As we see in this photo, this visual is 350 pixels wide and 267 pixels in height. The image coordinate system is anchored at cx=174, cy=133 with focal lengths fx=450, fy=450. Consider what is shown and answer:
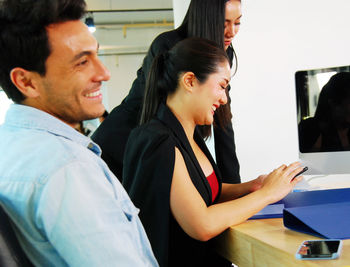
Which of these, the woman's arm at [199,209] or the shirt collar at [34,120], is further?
the woman's arm at [199,209]

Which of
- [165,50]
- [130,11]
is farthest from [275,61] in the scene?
[130,11]

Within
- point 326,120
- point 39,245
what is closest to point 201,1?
point 326,120

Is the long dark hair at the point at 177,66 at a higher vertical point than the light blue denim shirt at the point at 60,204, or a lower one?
higher

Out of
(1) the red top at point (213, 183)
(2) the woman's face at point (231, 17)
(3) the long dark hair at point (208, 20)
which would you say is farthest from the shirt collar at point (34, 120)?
(2) the woman's face at point (231, 17)

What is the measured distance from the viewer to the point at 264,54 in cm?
328

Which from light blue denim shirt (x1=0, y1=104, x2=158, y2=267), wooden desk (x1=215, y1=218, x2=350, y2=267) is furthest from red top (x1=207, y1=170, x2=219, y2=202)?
light blue denim shirt (x1=0, y1=104, x2=158, y2=267)

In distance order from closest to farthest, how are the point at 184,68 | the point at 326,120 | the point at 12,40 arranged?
the point at 12,40 → the point at 184,68 → the point at 326,120

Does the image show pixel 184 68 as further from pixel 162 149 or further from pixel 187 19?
pixel 187 19

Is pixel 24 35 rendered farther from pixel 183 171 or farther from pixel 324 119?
pixel 324 119

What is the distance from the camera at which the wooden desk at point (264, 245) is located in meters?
0.92

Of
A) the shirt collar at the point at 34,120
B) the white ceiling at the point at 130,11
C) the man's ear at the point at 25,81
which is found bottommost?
the shirt collar at the point at 34,120

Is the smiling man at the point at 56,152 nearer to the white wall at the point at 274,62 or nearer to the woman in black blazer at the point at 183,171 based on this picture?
the woman in black blazer at the point at 183,171

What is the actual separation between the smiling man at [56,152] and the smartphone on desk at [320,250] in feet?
0.97

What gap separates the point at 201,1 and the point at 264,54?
5.28ft
